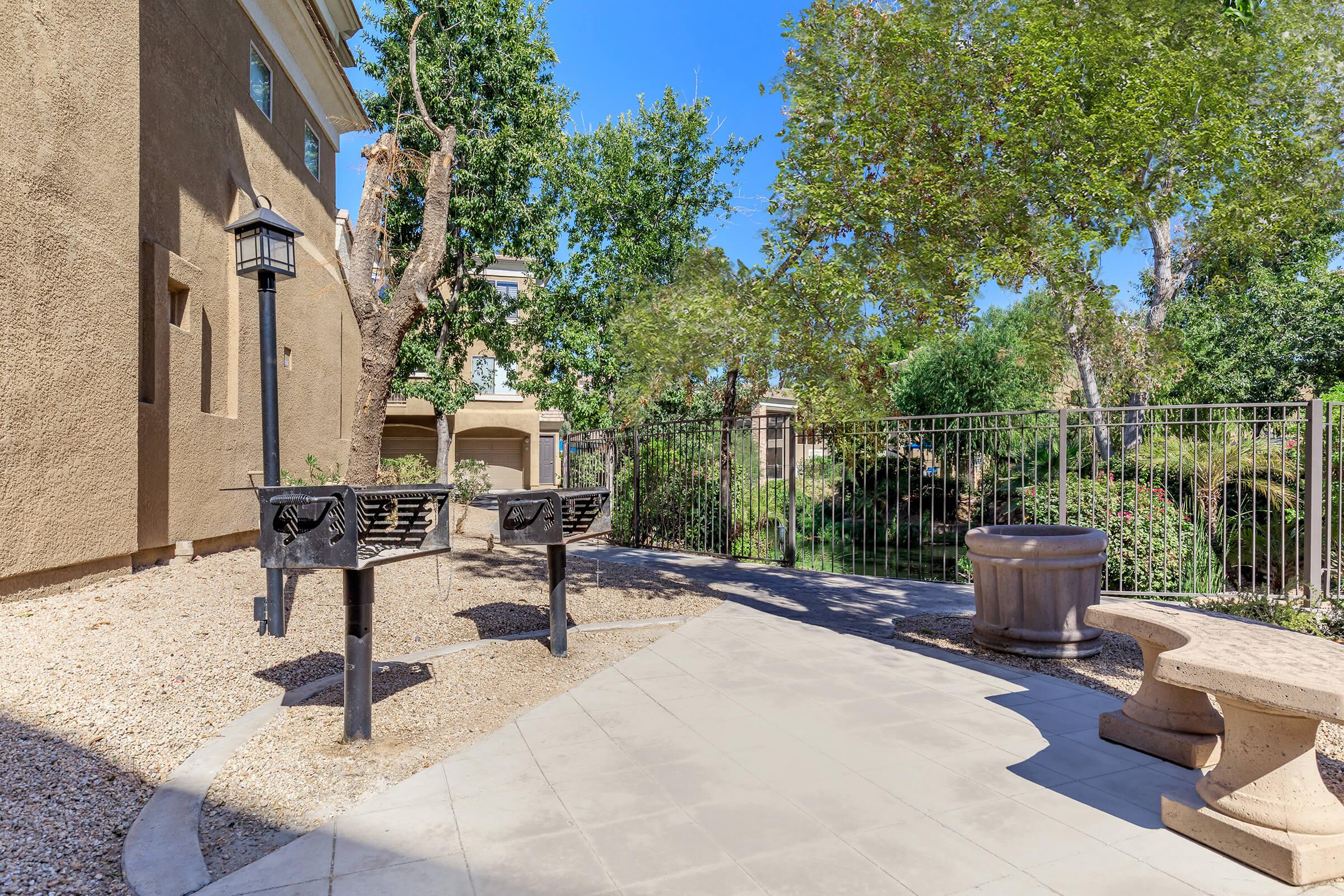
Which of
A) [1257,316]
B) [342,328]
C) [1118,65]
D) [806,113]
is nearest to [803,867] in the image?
[806,113]

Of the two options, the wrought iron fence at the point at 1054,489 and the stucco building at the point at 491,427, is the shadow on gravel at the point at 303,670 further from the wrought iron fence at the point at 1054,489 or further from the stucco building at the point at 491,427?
the stucco building at the point at 491,427

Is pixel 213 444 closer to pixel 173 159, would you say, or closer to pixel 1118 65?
pixel 173 159

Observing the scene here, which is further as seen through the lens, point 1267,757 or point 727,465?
point 727,465

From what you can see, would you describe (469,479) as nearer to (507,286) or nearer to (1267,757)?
(507,286)

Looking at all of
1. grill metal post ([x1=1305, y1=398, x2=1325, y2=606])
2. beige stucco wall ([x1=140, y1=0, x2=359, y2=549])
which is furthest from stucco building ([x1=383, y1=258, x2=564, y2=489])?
grill metal post ([x1=1305, y1=398, x2=1325, y2=606])

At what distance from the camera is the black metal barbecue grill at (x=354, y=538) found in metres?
3.53

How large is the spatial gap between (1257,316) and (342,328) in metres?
23.4

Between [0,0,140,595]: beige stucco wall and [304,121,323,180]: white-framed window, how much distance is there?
6662 millimetres

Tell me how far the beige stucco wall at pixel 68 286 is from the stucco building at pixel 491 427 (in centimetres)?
2045

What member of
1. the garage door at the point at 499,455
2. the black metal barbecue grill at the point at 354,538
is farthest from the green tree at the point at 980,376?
the garage door at the point at 499,455

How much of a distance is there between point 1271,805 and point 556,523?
12.7 ft

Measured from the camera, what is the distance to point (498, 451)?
30938mm

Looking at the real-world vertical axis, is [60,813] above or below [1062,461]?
below

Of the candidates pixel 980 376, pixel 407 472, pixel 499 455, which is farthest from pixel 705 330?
pixel 499 455
